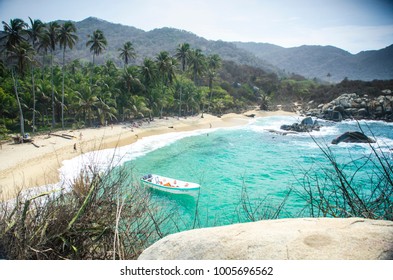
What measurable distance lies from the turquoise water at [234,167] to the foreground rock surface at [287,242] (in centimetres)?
581

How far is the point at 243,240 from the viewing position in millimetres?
2088

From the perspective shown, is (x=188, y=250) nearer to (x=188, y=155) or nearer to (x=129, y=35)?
(x=188, y=155)

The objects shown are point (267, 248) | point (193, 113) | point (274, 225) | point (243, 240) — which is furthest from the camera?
point (193, 113)

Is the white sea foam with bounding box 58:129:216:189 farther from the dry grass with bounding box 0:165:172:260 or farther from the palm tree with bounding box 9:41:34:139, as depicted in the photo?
Answer: the dry grass with bounding box 0:165:172:260

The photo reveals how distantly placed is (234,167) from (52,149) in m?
16.7

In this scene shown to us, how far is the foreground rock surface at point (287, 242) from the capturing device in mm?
1823

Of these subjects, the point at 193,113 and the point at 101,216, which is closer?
the point at 101,216

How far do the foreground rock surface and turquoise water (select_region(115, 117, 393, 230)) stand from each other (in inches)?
229

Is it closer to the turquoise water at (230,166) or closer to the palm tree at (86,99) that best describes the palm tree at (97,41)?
the palm tree at (86,99)

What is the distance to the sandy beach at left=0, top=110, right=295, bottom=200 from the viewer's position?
13109 mm

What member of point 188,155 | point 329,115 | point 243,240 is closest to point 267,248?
point 243,240

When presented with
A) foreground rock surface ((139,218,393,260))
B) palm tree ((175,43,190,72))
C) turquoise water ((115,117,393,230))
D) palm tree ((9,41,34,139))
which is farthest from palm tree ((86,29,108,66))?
foreground rock surface ((139,218,393,260))

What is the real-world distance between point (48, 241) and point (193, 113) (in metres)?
45.4

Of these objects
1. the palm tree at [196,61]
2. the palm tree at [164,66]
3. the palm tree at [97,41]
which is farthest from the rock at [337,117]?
the palm tree at [97,41]
